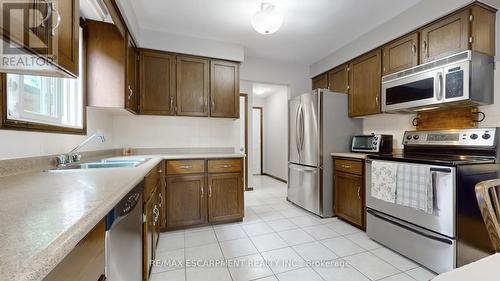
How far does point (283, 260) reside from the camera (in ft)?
6.45

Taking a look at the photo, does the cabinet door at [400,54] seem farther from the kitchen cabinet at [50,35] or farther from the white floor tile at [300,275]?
the kitchen cabinet at [50,35]

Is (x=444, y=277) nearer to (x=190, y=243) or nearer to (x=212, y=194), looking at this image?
(x=190, y=243)

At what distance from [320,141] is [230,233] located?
5.43 feet

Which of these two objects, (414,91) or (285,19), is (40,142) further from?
(414,91)

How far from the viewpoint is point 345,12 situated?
2.47m

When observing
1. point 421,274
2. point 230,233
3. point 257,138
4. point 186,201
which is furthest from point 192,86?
point 257,138

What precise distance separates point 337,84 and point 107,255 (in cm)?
352

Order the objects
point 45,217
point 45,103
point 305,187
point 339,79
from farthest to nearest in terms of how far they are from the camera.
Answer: point 339,79 → point 305,187 → point 45,103 → point 45,217

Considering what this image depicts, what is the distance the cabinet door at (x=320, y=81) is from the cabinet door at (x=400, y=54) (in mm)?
1123

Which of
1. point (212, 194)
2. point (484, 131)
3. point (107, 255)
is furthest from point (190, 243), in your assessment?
point (484, 131)

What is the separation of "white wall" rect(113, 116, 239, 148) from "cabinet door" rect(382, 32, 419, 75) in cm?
220

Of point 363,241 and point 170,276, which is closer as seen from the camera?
point 170,276

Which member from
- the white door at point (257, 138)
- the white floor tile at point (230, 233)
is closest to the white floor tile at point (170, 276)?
the white floor tile at point (230, 233)

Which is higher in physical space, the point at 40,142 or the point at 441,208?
the point at 40,142
